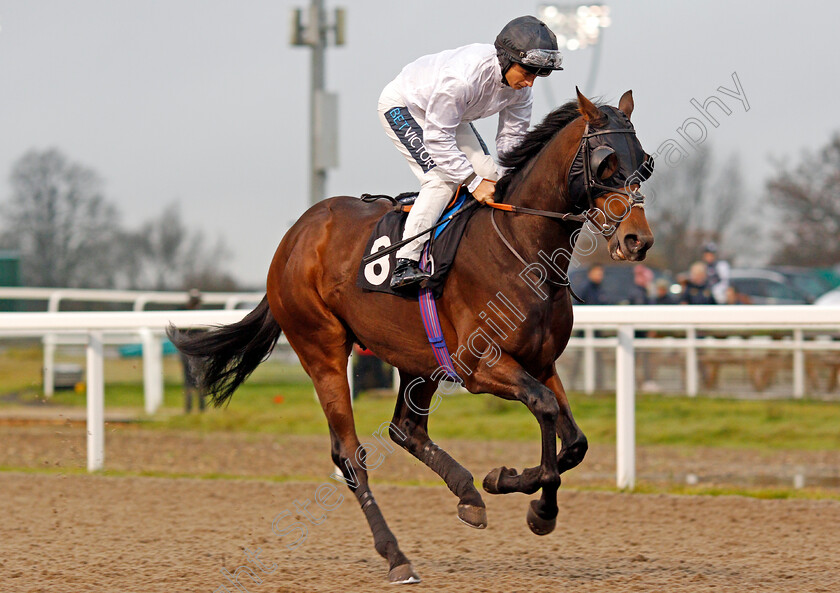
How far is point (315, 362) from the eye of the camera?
5188 mm

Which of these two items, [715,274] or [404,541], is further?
[715,274]

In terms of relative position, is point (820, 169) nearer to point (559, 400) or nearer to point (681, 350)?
point (681, 350)

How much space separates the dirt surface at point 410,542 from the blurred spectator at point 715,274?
466 cm

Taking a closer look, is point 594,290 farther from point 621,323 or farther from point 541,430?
point 541,430

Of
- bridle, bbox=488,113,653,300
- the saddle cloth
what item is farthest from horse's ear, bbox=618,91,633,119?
the saddle cloth

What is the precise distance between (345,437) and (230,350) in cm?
100

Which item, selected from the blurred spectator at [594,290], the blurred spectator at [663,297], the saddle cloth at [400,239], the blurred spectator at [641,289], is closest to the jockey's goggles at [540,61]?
the saddle cloth at [400,239]

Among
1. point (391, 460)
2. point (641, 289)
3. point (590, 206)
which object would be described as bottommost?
point (391, 460)

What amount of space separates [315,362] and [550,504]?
1.48 meters

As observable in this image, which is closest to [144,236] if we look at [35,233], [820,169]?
[35,233]

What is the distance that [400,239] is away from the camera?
185 inches

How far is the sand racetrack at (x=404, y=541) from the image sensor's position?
171 inches

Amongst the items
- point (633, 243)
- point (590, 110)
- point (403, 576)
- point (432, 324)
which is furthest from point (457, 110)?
point (403, 576)

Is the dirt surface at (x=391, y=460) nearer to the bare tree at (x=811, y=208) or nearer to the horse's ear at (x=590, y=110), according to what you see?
the horse's ear at (x=590, y=110)
